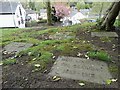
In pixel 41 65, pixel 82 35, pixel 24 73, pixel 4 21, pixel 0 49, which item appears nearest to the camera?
pixel 24 73

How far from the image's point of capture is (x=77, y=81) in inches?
110

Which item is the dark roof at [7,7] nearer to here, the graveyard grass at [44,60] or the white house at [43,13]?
the white house at [43,13]

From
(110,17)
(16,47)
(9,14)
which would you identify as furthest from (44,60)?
(9,14)

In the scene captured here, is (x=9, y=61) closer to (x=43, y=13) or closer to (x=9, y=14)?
(x=9, y=14)

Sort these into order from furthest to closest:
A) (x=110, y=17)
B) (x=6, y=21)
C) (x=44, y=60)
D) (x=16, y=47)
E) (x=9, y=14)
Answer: (x=9, y=14), (x=6, y=21), (x=110, y=17), (x=16, y=47), (x=44, y=60)

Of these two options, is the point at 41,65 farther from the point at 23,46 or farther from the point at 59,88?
the point at 23,46

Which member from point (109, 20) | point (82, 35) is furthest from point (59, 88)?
point (109, 20)

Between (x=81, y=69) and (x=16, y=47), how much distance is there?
190cm

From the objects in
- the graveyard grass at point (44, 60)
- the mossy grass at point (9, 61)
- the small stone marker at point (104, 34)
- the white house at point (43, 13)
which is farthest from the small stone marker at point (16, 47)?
the white house at point (43, 13)

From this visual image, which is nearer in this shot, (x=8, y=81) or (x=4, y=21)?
(x=8, y=81)

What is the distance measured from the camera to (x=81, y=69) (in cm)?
319

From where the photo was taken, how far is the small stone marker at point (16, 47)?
4.31 metres

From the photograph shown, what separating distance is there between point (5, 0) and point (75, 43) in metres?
26.6

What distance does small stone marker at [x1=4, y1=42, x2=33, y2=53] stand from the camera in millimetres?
4312
